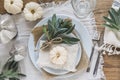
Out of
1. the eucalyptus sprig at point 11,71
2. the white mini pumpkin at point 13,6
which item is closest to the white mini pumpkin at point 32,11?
the white mini pumpkin at point 13,6

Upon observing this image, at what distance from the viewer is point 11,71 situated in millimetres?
831

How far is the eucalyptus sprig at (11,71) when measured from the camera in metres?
0.82

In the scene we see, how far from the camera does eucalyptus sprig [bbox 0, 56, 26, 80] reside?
82cm

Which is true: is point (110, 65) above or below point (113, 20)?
below

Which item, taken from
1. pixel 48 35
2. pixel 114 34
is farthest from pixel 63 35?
pixel 114 34

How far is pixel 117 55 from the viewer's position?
2.76 feet

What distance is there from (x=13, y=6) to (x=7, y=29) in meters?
0.07

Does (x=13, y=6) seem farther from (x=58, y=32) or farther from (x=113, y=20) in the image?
(x=113, y=20)

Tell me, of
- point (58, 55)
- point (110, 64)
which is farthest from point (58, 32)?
point (110, 64)

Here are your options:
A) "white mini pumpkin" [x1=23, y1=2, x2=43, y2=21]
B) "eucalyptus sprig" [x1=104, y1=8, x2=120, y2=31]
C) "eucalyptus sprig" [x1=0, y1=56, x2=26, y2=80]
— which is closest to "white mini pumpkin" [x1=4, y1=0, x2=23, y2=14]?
"white mini pumpkin" [x1=23, y1=2, x2=43, y2=21]

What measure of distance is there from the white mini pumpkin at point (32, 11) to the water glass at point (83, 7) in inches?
4.2

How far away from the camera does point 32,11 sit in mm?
858

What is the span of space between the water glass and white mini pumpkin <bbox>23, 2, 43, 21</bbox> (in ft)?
0.35

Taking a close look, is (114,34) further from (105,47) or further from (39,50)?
(39,50)
